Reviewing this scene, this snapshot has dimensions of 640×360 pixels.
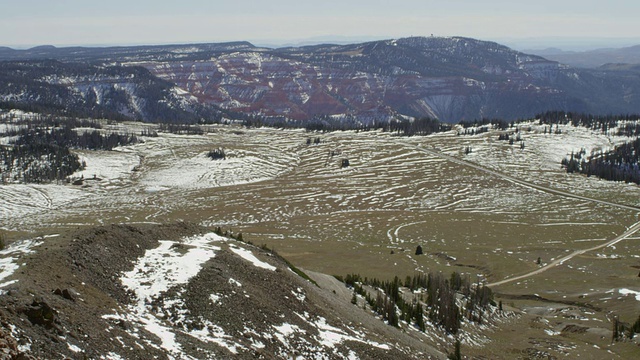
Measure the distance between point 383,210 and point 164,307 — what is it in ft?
351

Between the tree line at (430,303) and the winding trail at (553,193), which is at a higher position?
the tree line at (430,303)

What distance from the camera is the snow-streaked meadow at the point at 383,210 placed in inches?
3410

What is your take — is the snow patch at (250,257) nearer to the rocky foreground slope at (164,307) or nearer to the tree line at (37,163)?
the rocky foreground slope at (164,307)

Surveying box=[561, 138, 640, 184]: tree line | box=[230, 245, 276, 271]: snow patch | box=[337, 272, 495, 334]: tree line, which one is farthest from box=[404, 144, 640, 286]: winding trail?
box=[230, 245, 276, 271]: snow patch

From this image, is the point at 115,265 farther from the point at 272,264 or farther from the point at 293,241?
the point at 293,241

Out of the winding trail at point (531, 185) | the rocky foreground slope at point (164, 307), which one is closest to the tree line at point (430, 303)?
the rocky foreground slope at point (164, 307)

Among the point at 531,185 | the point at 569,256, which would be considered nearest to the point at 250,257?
the point at 569,256

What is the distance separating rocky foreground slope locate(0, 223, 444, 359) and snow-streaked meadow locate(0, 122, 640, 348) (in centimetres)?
563

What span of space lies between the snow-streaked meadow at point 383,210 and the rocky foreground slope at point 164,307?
5628 mm

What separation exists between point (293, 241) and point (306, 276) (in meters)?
55.2

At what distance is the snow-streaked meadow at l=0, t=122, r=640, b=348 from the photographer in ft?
284

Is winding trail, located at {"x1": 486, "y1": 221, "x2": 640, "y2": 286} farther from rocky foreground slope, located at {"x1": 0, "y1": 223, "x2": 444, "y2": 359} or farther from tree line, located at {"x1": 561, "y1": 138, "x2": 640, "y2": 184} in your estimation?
tree line, located at {"x1": 561, "y1": 138, "x2": 640, "y2": 184}

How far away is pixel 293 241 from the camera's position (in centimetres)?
10400

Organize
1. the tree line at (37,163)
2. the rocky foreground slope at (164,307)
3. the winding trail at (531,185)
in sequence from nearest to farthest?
the rocky foreground slope at (164,307)
the winding trail at (531,185)
the tree line at (37,163)
